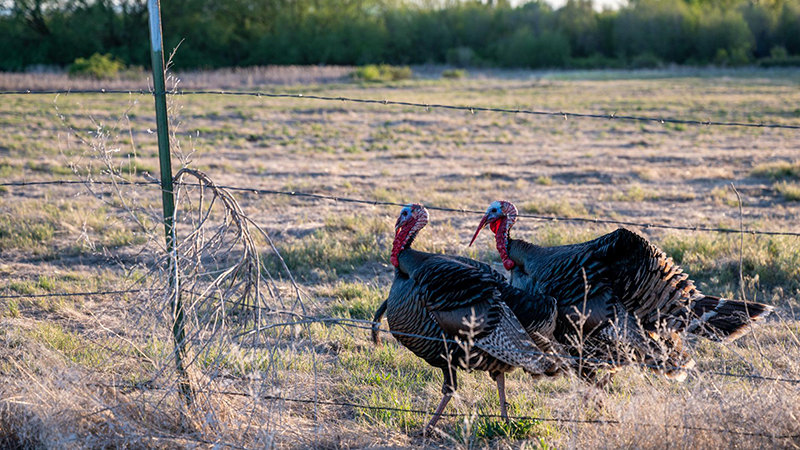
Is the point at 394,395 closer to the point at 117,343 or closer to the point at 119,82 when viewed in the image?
the point at 117,343

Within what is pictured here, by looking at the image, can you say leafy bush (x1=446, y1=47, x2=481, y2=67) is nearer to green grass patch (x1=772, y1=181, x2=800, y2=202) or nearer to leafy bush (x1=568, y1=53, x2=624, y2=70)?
leafy bush (x1=568, y1=53, x2=624, y2=70)

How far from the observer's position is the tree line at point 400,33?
5041 centimetres

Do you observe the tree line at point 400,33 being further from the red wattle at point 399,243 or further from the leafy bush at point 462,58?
the red wattle at point 399,243

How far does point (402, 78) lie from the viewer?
4109cm

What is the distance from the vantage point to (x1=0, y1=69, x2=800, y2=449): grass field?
10.7 ft

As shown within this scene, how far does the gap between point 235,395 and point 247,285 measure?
0.66 metres

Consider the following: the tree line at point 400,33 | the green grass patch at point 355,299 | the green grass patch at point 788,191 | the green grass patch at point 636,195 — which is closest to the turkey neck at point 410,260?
the green grass patch at point 355,299

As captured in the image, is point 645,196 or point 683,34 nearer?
point 645,196

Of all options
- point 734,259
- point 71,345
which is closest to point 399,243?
point 71,345

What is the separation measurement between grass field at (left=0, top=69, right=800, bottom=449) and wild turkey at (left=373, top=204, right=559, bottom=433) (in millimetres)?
310

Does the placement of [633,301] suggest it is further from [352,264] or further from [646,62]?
[646,62]

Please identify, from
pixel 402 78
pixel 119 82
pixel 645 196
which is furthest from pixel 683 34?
pixel 645 196

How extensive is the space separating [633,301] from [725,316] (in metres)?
0.53

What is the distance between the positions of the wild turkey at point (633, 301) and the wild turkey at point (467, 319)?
0.74 ft
